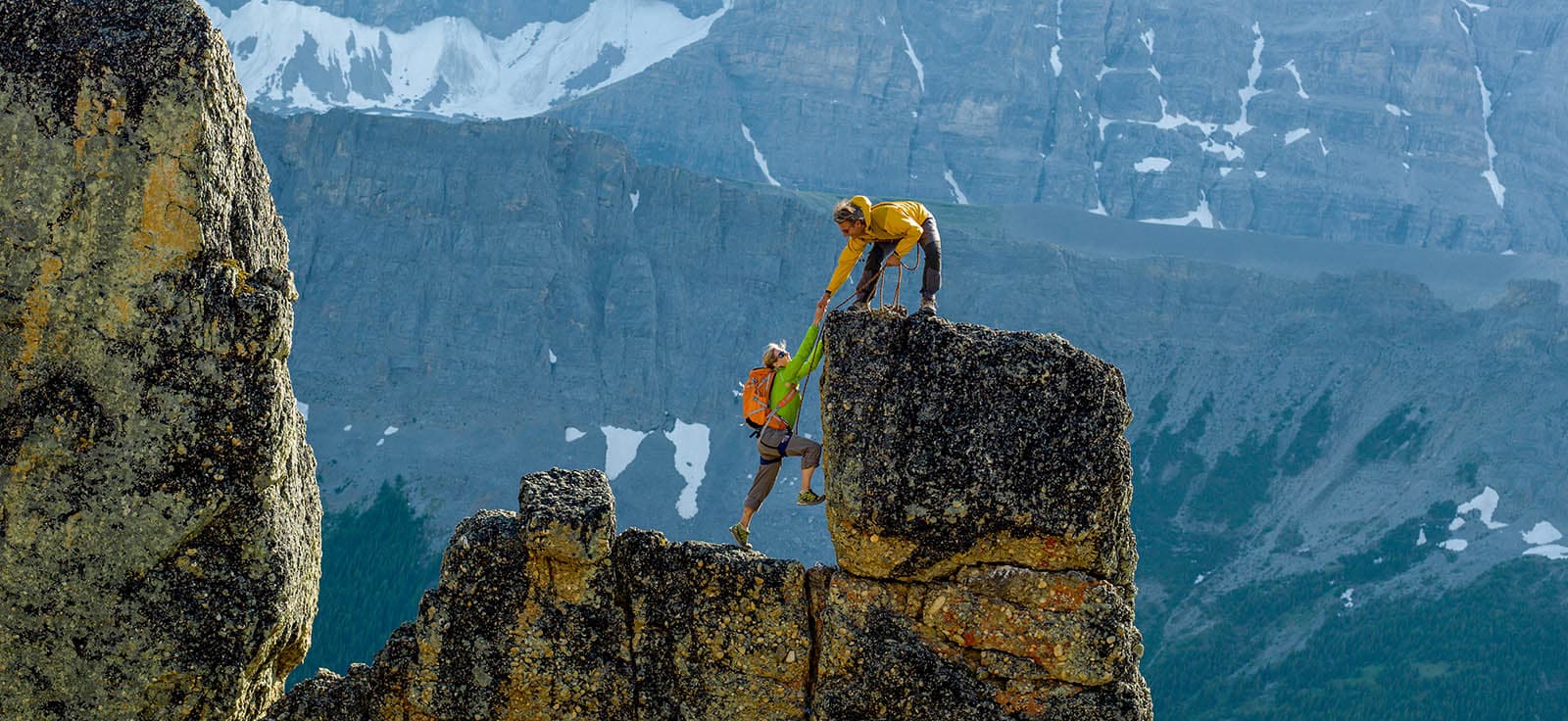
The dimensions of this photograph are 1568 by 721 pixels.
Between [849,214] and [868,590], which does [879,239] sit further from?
[868,590]

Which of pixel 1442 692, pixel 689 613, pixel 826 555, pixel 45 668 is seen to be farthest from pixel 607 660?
pixel 1442 692

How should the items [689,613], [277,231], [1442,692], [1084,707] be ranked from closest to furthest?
[1084,707] < [689,613] < [277,231] < [1442,692]

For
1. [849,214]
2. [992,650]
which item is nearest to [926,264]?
[849,214]

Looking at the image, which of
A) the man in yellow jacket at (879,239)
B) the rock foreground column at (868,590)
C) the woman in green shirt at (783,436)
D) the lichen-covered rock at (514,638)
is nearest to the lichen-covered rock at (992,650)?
the rock foreground column at (868,590)

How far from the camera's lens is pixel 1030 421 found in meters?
17.7

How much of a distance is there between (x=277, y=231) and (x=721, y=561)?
7.37 m

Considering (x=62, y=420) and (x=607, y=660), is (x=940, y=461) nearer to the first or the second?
(x=607, y=660)

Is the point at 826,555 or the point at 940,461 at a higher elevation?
the point at 940,461

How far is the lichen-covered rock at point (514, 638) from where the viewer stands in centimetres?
1848

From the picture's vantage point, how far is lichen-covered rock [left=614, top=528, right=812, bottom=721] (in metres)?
18.5

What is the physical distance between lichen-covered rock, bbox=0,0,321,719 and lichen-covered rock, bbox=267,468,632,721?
1779mm

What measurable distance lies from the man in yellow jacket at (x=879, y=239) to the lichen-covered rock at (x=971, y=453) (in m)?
1.42

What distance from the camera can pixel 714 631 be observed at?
1859 centimetres

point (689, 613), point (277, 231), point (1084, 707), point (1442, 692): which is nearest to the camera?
point (1084, 707)
